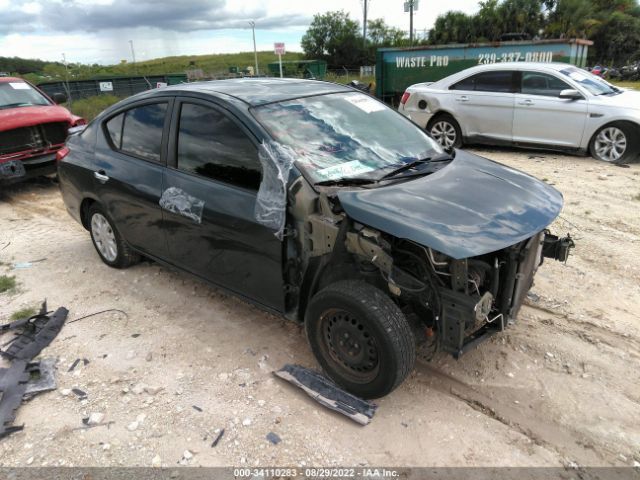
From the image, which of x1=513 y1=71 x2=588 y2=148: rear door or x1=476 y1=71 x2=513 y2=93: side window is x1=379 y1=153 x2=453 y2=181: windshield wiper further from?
x1=476 y1=71 x2=513 y2=93: side window

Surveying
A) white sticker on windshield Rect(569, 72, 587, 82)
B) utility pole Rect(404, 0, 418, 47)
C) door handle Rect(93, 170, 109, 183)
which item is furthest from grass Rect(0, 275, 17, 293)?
utility pole Rect(404, 0, 418, 47)

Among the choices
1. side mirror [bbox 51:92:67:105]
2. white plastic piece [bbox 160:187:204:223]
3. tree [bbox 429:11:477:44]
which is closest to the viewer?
white plastic piece [bbox 160:187:204:223]

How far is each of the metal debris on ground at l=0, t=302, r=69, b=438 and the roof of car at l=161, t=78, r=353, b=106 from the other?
2.08 m

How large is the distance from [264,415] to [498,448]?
1300 mm

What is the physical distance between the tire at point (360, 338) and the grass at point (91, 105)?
15136 millimetres

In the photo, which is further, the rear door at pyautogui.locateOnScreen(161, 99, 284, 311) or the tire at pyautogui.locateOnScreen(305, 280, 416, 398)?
the rear door at pyautogui.locateOnScreen(161, 99, 284, 311)

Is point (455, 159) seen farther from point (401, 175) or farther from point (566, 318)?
point (566, 318)

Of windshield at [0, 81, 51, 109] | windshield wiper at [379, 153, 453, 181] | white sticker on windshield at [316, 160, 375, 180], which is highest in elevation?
windshield at [0, 81, 51, 109]

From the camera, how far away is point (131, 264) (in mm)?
4824

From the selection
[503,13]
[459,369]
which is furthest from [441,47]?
[503,13]

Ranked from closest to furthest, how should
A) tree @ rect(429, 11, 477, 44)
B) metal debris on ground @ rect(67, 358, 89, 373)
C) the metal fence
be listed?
metal debris on ground @ rect(67, 358, 89, 373)
the metal fence
tree @ rect(429, 11, 477, 44)

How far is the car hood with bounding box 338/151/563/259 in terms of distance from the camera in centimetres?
249

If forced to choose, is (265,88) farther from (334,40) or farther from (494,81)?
(334,40)

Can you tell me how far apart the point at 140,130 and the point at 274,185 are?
169cm
